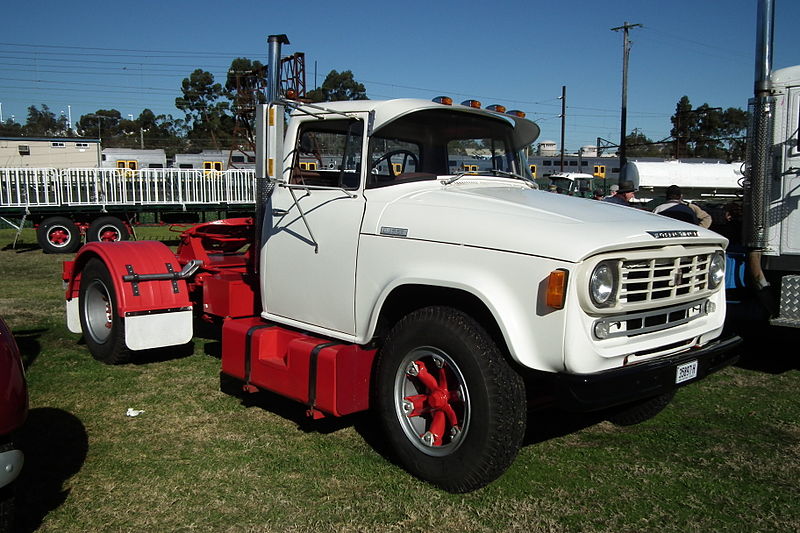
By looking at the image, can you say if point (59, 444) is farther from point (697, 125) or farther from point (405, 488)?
point (697, 125)

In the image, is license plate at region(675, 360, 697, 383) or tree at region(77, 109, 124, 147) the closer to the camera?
license plate at region(675, 360, 697, 383)

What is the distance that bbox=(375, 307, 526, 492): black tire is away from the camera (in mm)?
3562

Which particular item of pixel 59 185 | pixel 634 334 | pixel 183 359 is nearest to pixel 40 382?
pixel 183 359

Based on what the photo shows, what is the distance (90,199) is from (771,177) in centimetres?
1729

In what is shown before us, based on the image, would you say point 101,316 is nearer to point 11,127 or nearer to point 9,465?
point 9,465

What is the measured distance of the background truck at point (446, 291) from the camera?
343 centimetres

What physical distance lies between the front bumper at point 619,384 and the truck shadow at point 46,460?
110 inches

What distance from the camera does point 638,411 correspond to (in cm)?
498

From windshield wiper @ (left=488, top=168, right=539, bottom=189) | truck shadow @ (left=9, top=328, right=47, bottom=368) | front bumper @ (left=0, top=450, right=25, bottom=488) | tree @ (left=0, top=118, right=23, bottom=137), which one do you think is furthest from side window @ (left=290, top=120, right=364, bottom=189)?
tree @ (left=0, top=118, right=23, bottom=137)

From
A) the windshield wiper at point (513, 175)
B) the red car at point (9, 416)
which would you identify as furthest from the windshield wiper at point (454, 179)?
the red car at point (9, 416)

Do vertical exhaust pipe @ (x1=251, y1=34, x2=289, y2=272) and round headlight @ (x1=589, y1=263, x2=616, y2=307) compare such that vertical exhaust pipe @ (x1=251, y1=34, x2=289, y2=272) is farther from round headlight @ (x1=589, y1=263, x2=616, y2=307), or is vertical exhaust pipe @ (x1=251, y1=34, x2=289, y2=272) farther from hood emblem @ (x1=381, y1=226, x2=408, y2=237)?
round headlight @ (x1=589, y1=263, x2=616, y2=307)

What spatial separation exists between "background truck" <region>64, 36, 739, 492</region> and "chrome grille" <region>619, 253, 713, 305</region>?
1 cm

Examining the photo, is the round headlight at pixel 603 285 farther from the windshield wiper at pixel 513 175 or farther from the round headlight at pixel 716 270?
the windshield wiper at pixel 513 175

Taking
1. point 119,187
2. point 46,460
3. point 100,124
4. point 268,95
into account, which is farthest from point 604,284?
point 100,124
